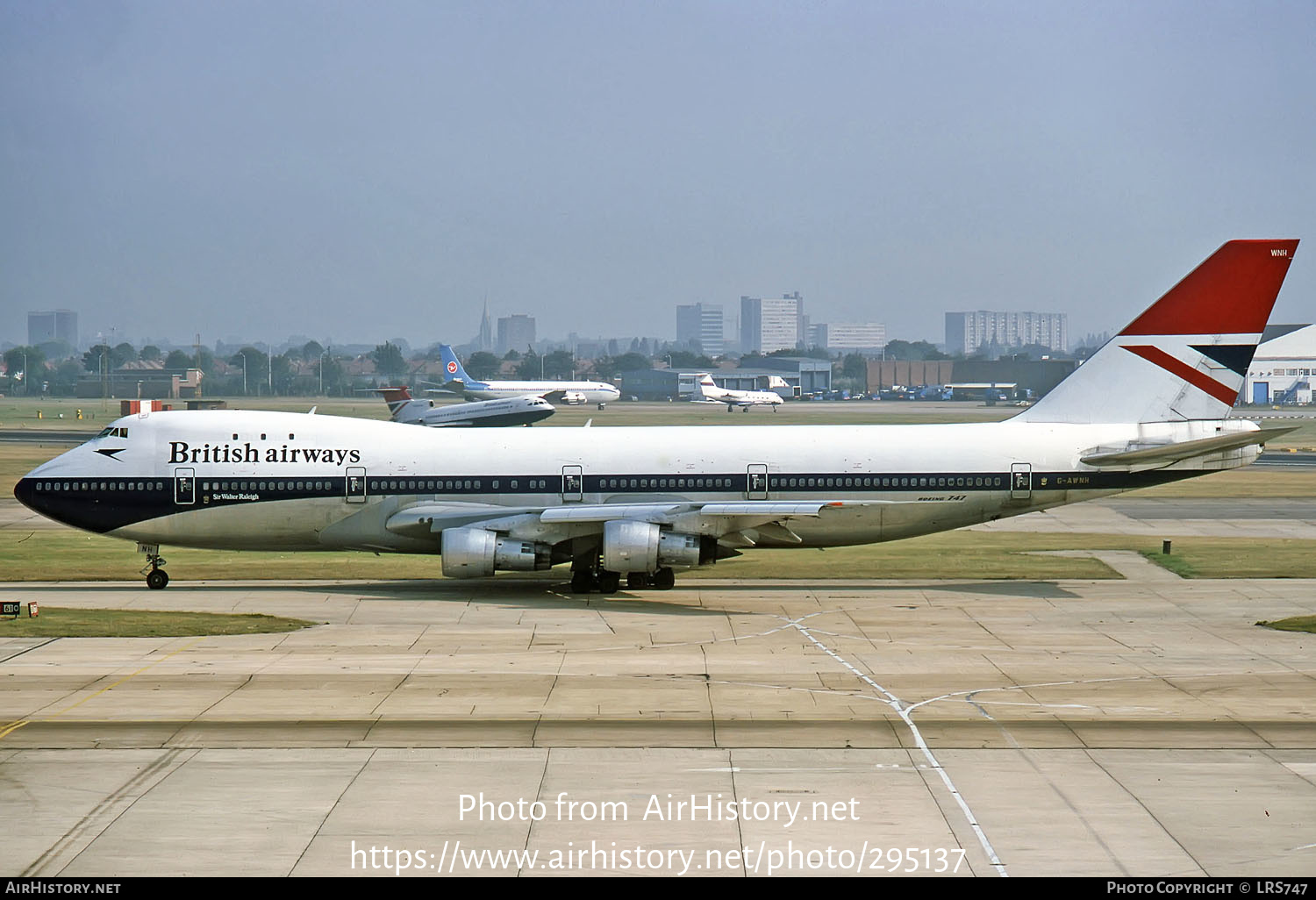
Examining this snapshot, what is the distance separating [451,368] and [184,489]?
432 feet

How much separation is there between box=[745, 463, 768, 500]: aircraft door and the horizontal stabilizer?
8.76m

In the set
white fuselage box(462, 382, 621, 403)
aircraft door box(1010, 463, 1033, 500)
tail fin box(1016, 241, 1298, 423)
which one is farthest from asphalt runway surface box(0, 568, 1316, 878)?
white fuselage box(462, 382, 621, 403)

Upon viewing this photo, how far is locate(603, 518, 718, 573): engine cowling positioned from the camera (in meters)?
33.1

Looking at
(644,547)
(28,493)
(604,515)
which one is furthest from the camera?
(28,493)

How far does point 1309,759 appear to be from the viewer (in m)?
18.0

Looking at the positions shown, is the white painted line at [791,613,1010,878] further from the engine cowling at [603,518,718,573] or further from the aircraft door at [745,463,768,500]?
the aircraft door at [745,463,768,500]

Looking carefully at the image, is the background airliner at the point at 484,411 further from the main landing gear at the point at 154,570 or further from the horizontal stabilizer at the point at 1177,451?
the horizontal stabilizer at the point at 1177,451

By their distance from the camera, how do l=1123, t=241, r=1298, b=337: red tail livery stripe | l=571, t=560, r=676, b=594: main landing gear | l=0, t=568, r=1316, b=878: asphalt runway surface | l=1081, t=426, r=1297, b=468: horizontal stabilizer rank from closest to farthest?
l=0, t=568, r=1316, b=878: asphalt runway surface, l=1081, t=426, r=1297, b=468: horizontal stabilizer, l=571, t=560, r=676, b=594: main landing gear, l=1123, t=241, r=1298, b=337: red tail livery stripe

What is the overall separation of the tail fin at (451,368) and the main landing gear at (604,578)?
126m

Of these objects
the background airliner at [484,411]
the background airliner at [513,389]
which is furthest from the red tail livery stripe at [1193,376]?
the background airliner at [513,389]

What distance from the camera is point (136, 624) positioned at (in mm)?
29188

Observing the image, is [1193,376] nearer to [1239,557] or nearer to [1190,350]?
[1190,350]

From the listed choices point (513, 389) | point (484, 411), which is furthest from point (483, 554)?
point (513, 389)

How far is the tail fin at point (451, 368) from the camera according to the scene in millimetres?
162875
